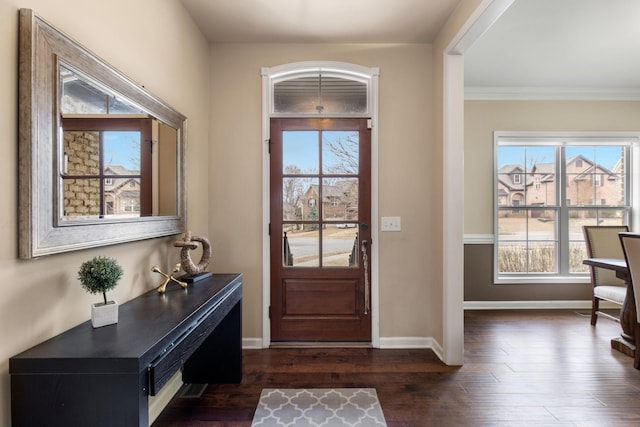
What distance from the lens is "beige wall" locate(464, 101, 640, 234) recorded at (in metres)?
3.96

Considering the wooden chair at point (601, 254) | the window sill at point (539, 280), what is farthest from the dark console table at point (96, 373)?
the wooden chair at point (601, 254)

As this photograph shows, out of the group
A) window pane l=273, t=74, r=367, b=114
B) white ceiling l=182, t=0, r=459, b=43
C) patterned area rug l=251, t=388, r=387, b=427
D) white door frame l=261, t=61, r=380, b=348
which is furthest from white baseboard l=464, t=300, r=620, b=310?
white ceiling l=182, t=0, r=459, b=43

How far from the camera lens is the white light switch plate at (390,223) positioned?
287cm

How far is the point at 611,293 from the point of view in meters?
3.13

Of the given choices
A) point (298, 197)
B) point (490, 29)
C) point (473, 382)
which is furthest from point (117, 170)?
point (490, 29)

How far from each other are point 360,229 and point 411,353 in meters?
1.17

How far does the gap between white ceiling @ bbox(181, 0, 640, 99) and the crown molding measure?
32 centimetres

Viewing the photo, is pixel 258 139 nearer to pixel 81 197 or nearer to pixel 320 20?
pixel 320 20

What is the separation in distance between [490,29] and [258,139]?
7.33 ft

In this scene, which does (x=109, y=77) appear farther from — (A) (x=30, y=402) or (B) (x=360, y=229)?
(B) (x=360, y=229)

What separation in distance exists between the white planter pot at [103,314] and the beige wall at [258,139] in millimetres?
1549

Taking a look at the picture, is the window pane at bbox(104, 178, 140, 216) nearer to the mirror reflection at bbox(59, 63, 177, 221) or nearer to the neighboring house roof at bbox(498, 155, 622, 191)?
the mirror reflection at bbox(59, 63, 177, 221)

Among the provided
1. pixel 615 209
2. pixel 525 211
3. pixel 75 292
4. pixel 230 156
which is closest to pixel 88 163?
pixel 75 292

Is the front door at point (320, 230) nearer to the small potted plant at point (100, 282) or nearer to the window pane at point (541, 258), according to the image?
the small potted plant at point (100, 282)
